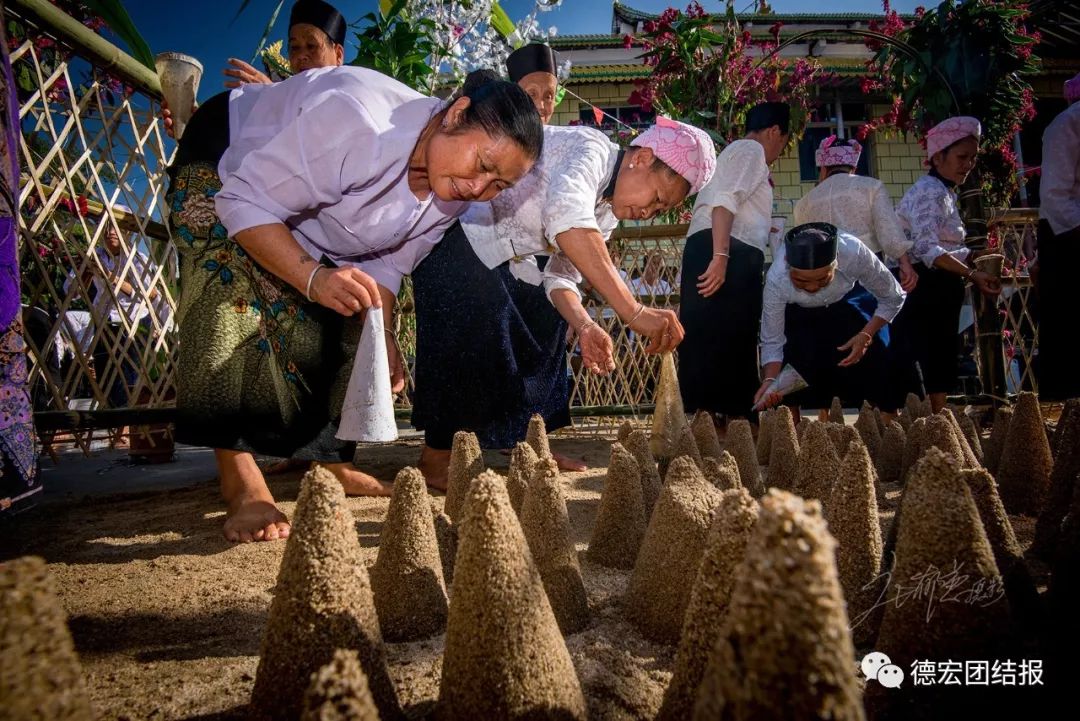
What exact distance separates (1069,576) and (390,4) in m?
5.07

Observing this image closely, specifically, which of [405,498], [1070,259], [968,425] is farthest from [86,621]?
[1070,259]

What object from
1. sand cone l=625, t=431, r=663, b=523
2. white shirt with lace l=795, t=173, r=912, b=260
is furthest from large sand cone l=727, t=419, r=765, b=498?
white shirt with lace l=795, t=173, r=912, b=260

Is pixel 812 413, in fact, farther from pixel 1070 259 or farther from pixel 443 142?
pixel 443 142

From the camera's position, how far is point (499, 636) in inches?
33.7

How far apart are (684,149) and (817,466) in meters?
1.52

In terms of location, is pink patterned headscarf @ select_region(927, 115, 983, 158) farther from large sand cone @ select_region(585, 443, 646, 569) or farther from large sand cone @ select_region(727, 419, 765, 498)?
large sand cone @ select_region(585, 443, 646, 569)

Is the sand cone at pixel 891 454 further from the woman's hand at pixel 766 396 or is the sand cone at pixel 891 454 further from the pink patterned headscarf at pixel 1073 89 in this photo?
the pink patterned headscarf at pixel 1073 89

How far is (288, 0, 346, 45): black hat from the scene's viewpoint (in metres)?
2.94

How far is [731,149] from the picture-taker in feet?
12.5

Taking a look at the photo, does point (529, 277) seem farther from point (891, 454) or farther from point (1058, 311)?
point (1058, 311)

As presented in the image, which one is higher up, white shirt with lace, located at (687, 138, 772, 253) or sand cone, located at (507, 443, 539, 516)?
white shirt with lace, located at (687, 138, 772, 253)

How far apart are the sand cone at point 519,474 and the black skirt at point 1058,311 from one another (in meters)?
3.32

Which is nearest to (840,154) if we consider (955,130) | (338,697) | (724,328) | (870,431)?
(955,130)

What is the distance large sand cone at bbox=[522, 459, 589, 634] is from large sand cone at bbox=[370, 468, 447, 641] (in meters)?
0.26
